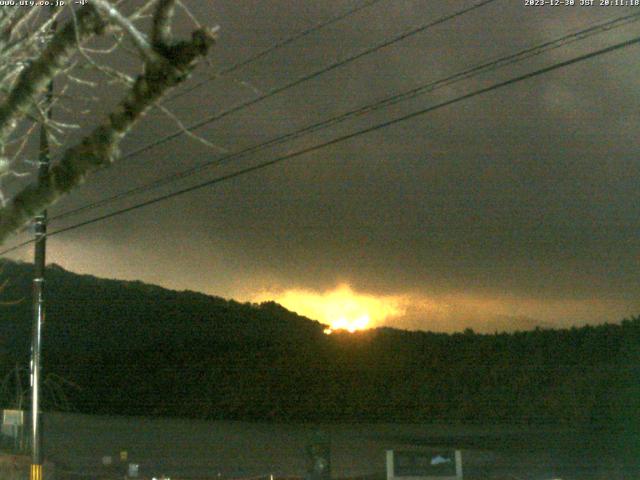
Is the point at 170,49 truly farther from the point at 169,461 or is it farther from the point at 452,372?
the point at 452,372

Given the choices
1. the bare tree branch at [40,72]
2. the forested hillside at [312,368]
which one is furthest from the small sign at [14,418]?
the bare tree branch at [40,72]

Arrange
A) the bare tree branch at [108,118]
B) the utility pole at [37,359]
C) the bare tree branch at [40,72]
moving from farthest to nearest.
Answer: the utility pole at [37,359] < the bare tree branch at [40,72] < the bare tree branch at [108,118]

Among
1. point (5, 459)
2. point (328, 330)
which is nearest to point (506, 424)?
point (328, 330)

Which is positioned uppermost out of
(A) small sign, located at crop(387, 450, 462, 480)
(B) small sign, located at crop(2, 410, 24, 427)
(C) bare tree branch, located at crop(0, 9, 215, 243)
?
(C) bare tree branch, located at crop(0, 9, 215, 243)

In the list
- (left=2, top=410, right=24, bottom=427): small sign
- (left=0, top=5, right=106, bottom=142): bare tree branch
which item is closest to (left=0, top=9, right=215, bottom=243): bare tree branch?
(left=0, top=5, right=106, bottom=142): bare tree branch

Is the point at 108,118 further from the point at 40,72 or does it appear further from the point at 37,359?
the point at 37,359

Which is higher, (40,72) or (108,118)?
(40,72)

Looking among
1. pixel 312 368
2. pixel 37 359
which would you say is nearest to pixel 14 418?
pixel 37 359

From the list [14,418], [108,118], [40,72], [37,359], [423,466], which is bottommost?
[423,466]

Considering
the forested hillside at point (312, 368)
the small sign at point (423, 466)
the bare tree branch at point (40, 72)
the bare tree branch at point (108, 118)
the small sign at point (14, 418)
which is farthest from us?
the forested hillside at point (312, 368)

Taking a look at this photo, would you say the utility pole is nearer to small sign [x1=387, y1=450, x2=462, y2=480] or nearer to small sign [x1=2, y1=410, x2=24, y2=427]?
small sign [x1=387, y1=450, x2=462, y2=480]

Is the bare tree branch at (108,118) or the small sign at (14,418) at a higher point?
the bare tree branch at (108,118)

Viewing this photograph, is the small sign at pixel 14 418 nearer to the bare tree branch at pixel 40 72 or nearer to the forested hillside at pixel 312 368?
the forested hillside at pixel 312 368
